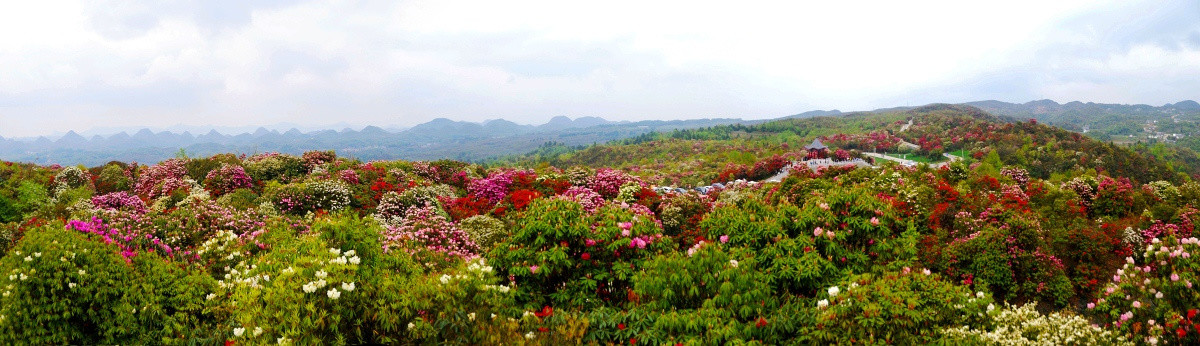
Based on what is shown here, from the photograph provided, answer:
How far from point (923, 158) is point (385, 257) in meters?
71.4

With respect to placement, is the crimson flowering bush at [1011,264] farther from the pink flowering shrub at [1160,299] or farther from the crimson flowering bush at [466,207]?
the crimson flowering bush at [466,207]

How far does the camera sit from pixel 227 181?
826 inches

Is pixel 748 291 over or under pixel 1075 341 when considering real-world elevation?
over

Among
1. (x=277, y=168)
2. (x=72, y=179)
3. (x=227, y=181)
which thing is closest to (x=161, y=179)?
(x=277, y=168)

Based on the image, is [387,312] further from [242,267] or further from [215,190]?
[215,190]

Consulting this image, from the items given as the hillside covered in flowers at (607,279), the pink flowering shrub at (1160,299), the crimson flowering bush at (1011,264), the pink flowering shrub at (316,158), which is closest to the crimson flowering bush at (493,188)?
the hillside covered in flowers at (607,279)

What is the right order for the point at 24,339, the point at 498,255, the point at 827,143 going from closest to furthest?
the point at 24,339 < the point at 498,255 < the point at 827,143

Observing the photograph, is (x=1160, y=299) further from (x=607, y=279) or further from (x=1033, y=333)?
(x=607, y=279)

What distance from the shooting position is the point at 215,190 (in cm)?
2048

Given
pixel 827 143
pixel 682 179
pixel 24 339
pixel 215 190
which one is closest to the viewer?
pixel 24 339

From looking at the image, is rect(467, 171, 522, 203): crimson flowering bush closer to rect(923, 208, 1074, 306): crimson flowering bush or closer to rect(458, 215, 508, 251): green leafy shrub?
rect(458, 215, 508, 251): green leafy shrub

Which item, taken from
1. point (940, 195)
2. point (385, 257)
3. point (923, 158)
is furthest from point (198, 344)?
point (923, 158)

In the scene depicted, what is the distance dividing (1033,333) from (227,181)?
24022 millimetres

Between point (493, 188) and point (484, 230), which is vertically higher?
point (493, 188)
